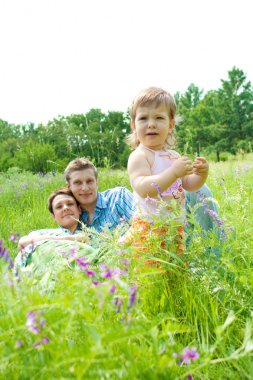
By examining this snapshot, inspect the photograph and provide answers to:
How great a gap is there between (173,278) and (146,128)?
1148mm

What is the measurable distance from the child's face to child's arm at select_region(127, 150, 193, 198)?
0.41 ft

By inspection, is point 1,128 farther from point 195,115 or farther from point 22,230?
point 22,230

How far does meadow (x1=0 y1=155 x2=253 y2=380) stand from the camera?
117 cm

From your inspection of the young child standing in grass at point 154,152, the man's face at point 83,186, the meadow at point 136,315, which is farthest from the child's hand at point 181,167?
the man's face at point 83,186

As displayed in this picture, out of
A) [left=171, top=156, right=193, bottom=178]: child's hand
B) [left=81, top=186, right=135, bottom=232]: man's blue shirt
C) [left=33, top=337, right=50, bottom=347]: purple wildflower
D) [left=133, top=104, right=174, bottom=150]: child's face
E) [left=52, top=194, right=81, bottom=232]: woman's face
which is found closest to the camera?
[left=33, top=337, right=50, bottom=347]: purple wildflower

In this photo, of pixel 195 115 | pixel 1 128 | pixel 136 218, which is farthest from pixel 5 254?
pixel 1 128

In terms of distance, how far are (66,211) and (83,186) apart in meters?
0.33

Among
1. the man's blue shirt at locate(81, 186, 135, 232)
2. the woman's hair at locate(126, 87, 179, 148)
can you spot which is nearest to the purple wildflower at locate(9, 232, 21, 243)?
the woman's hair at locate(126, 87, 179, 148)

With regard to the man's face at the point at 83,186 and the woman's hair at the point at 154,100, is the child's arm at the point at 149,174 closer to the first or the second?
the woman's hair at the point at 154,100

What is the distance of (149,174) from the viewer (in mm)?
2809

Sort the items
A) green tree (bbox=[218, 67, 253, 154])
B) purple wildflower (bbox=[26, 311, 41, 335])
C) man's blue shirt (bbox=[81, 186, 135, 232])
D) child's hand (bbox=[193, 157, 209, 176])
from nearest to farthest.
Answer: purple wildflower (bbox=[26, 311, 41, 335]) < child's hand (bbox=[193, 157, 209, 176]) < man's blue shirt (bbox=[81, 186, 135, 232]) < green tree (bbox=[218, 67, 253, 154])

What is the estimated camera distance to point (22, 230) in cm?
528

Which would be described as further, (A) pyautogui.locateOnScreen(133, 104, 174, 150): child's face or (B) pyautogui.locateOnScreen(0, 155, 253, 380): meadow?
(A) pyautogui.locateOnScreen(133, 104, 174, 150): child's face

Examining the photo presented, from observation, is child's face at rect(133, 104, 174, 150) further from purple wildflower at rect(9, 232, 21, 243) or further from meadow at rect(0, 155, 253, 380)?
purple wildflower at rect(9, 232, 21, 243)
